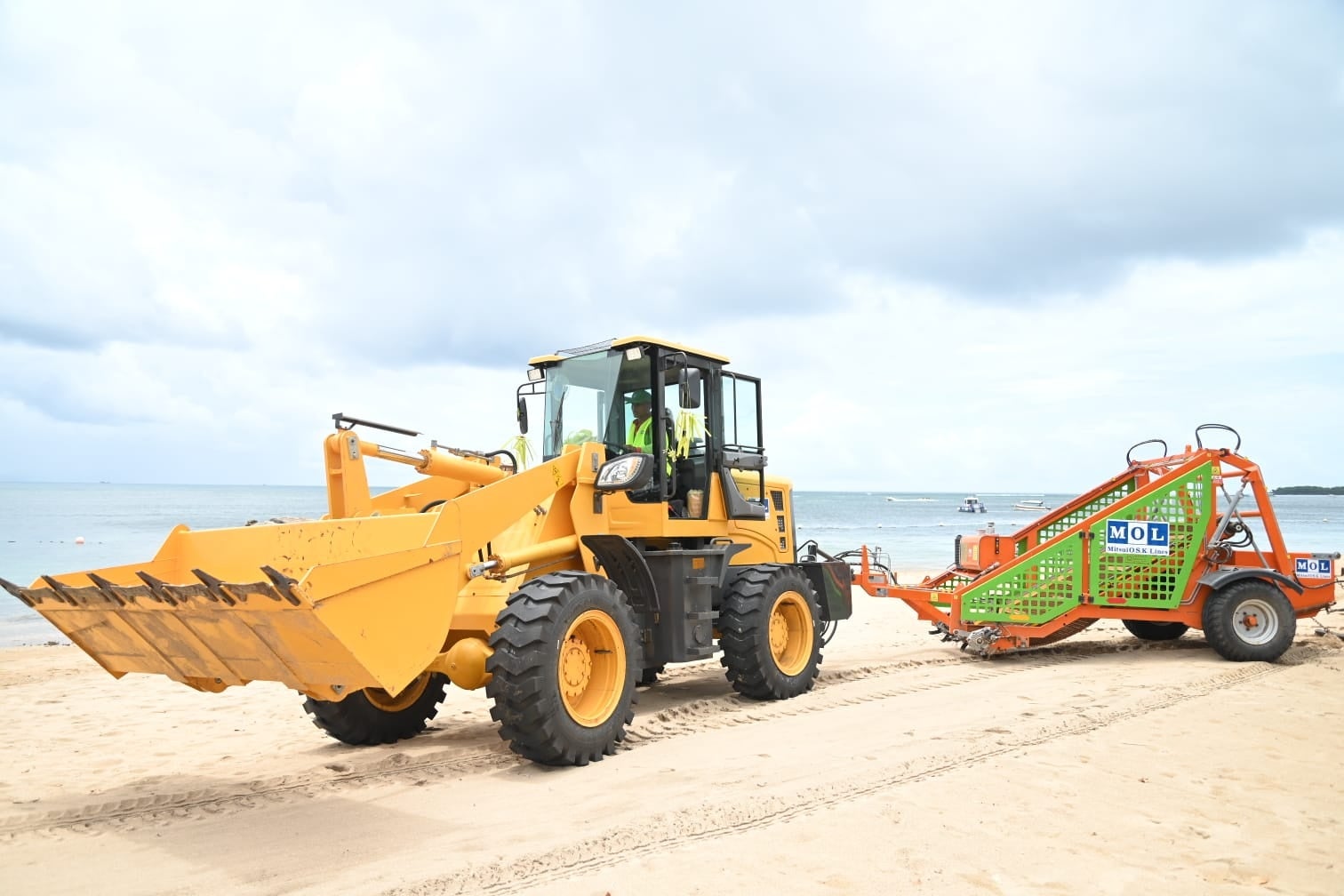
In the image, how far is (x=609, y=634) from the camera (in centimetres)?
658

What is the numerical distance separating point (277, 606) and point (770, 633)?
16.7 ft

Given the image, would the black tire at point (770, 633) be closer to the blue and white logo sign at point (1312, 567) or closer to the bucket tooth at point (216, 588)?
the bucket tooth at point (216, 588)

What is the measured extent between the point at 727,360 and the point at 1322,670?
678 cm

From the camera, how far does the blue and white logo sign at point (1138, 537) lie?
1041cm

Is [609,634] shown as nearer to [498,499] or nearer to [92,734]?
[498,499]

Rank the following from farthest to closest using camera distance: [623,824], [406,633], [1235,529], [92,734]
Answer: [1235,529]
[92,734]
[406,633]
[623,824]

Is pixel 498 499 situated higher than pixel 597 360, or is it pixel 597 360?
pixel 597 360

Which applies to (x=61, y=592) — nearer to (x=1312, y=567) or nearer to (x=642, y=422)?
(x=642, y=422)

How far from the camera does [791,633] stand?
9273mm

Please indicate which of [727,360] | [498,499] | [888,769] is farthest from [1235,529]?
[498,499]

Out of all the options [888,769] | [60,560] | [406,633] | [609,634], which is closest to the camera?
[406,633]

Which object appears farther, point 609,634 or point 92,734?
point 92,734

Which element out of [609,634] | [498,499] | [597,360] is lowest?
[609,634]

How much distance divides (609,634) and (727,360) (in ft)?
11.4
